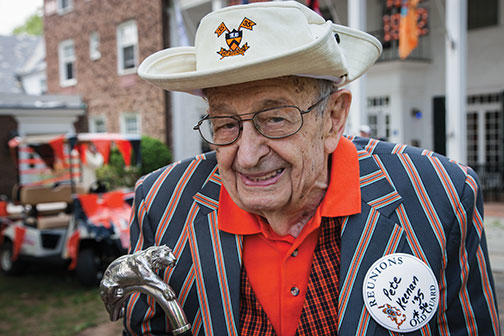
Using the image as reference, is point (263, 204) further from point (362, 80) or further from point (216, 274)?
point (362, 80)

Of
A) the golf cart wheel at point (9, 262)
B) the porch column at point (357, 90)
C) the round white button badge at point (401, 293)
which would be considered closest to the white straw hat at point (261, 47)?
the round white button badge at point (401, 293)

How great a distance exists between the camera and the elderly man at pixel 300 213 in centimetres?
149

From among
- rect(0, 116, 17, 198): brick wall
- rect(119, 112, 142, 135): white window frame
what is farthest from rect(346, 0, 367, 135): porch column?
rect(0, 116, 17, 198): brick wall

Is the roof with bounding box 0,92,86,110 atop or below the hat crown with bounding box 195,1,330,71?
atop

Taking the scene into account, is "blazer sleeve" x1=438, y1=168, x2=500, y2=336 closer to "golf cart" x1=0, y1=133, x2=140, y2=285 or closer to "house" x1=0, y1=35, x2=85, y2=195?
"golf cart" x1=0, y1=133, x2=140, y2=285

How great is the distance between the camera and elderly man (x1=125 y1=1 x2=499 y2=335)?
4.87 feet

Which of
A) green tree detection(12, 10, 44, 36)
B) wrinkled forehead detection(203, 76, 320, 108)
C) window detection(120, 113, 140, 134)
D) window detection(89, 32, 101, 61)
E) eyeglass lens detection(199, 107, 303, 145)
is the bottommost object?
eyeglass lens detection(199, 107, 303, 145)

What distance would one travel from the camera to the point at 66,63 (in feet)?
68.2

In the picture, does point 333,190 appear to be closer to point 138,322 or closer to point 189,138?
point 138,322

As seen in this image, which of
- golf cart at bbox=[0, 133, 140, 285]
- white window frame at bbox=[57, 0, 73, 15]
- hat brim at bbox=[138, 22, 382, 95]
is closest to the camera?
hat brim at bbox=[138, 22, 382, 95]

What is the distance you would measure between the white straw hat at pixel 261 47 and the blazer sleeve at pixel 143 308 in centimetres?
54

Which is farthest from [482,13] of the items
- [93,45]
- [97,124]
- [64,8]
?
[64,8]

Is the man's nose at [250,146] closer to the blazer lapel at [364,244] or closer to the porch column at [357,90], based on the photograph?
the blazer lapel at [364,244]

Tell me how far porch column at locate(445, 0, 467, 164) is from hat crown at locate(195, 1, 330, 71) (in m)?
9.09
